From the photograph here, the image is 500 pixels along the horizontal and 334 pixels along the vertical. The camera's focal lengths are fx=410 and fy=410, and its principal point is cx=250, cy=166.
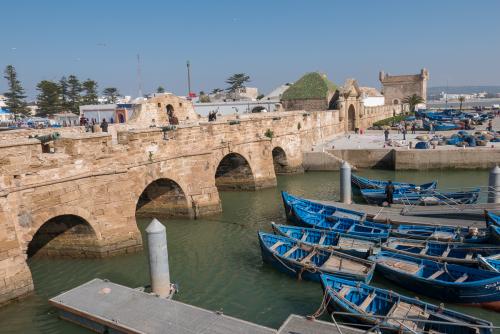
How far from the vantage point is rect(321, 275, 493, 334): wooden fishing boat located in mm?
8406

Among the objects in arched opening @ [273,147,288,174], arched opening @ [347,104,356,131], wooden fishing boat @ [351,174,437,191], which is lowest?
wooden fishing boat @ [351,174,437,191]

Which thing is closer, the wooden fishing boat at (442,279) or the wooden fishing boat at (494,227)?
the wooden fishing boat at (442,279)

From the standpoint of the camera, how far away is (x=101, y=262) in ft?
44.7

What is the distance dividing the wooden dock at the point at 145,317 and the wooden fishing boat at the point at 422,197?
11.6 metres

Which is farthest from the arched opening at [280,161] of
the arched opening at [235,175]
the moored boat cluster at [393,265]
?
the moored boat cluster at [393,265]

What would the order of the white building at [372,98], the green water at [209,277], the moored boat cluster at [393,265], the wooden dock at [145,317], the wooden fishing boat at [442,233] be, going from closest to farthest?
the wooden dock at [145,317]
the moored boat cluster at [393,265]
the green water at [209,277]
the wooden fishing boat at [442,233]
the white building at [372,98]

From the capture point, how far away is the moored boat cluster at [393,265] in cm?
923

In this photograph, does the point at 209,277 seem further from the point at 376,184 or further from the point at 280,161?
the point at 280,161

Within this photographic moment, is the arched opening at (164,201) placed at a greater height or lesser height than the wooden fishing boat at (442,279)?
greater

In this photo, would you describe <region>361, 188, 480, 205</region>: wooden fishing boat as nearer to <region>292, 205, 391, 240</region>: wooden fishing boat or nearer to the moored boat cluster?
the moored boat cluster

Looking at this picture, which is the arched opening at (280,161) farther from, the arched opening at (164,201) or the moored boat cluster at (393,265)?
the moored boat cluster at (393,265)

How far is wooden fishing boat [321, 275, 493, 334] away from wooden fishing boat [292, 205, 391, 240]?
4177mm

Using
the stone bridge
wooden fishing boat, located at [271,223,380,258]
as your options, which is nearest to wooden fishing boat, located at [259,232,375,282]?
wooden fishing boat, located at [271,223,380,258]

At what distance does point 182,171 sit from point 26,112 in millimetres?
49642
